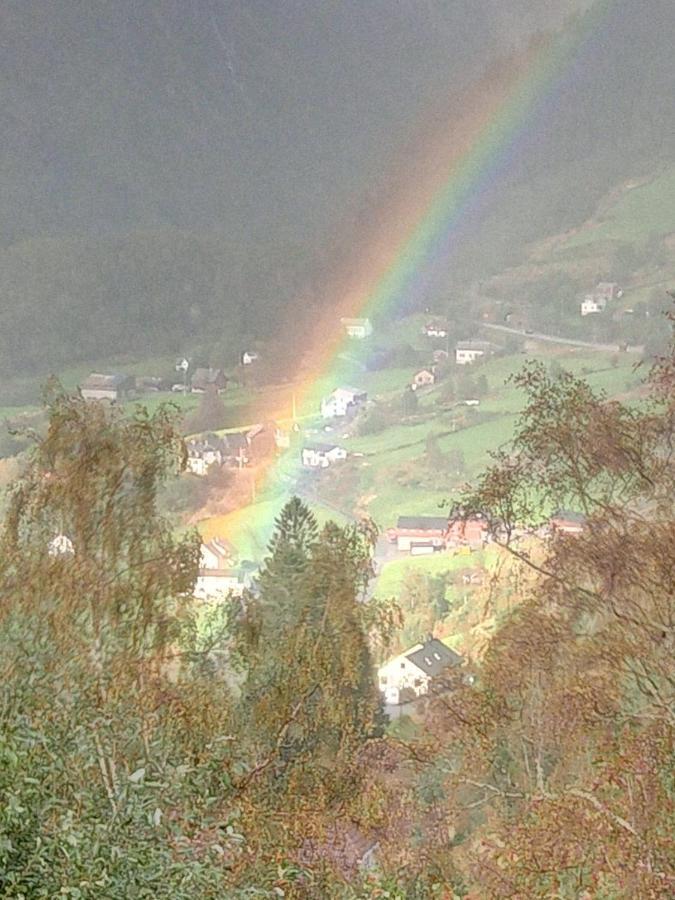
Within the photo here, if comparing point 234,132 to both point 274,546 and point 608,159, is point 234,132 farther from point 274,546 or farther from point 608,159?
point 274,546

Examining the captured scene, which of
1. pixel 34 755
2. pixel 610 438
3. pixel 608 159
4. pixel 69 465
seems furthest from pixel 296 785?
pixel 608 159

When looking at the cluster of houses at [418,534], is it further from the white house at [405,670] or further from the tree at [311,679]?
the tree at [311,679]

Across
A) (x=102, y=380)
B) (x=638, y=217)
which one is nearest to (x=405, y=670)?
(x=102, y=380)

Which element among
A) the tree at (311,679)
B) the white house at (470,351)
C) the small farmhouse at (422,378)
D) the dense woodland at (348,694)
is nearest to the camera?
the dense woodland at (348,694)

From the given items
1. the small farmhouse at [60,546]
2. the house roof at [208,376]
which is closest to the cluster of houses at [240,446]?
the house roof at [208,376]

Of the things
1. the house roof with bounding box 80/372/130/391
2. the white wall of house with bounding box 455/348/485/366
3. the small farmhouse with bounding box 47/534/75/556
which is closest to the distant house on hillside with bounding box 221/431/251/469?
the house roof with bounding box 80/372/130/391

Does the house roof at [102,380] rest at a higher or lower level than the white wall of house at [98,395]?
→ higher
